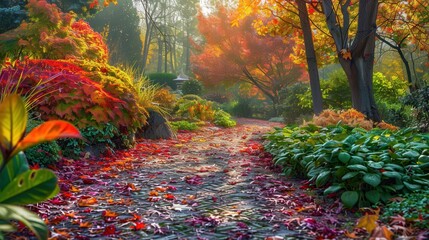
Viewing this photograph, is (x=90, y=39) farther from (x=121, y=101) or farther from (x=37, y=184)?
(x=37, y=184)

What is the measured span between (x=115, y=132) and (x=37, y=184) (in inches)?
Result: 172

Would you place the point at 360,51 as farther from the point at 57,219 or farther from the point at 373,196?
the point at 57,219

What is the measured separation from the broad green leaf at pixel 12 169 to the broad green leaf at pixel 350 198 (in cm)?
226

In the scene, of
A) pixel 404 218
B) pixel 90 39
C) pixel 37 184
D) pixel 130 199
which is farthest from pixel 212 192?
pixel 90 39

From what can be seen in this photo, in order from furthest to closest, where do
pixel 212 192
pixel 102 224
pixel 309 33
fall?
1. pixel 309 33
2. pixel 212 192
3. pixel 102 224

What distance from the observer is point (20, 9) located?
47.2ft

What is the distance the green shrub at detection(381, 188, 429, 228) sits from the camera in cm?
263

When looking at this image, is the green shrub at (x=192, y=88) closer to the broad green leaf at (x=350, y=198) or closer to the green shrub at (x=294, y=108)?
the green shrub at (x=294, y=108)

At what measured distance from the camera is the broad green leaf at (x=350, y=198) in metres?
3.13

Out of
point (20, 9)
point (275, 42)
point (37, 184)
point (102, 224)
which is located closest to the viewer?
point (37, 184)

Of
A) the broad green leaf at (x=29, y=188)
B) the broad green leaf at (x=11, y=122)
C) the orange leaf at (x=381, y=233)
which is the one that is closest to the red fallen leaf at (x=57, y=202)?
the broad green leaf at (x=29, y=188)

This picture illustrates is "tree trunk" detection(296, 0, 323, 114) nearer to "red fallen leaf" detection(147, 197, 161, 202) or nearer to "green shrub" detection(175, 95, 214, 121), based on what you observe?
"green shrub" detection(175, 95, 214, 121)

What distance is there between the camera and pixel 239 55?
845 inches

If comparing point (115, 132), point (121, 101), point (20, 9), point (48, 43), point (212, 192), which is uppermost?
point (20, 9)
